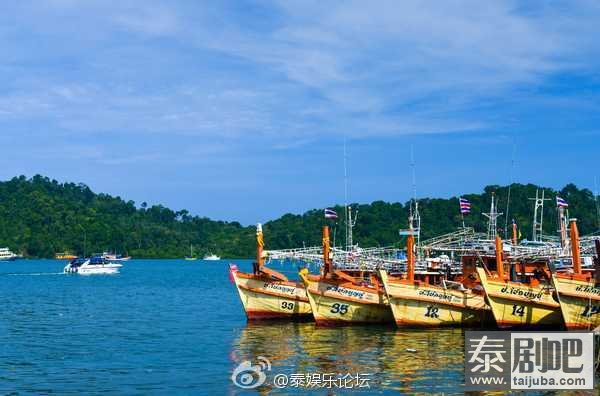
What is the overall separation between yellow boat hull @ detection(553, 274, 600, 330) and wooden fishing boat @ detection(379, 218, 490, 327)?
18.1 ft

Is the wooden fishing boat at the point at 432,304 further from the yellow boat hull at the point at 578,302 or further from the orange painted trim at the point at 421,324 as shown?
the yellow boat hull at the point at 578,302

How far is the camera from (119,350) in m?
42.9

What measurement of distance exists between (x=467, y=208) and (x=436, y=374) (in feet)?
74.3

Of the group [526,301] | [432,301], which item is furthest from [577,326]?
[432,301]

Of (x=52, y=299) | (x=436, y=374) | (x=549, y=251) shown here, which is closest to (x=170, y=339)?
(x=436, y=374)

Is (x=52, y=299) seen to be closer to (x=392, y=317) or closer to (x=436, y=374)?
(x=392, y=317)

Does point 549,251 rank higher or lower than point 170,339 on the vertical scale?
higher

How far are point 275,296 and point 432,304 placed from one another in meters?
11.2

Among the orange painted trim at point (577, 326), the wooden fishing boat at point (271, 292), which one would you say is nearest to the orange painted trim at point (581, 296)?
the orange painted trim at point (577, 326)

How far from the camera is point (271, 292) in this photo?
52.7 metres

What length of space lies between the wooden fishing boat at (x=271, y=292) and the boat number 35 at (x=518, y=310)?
1389 cm

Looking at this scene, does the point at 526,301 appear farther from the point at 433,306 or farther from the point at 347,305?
the point at 347,305
